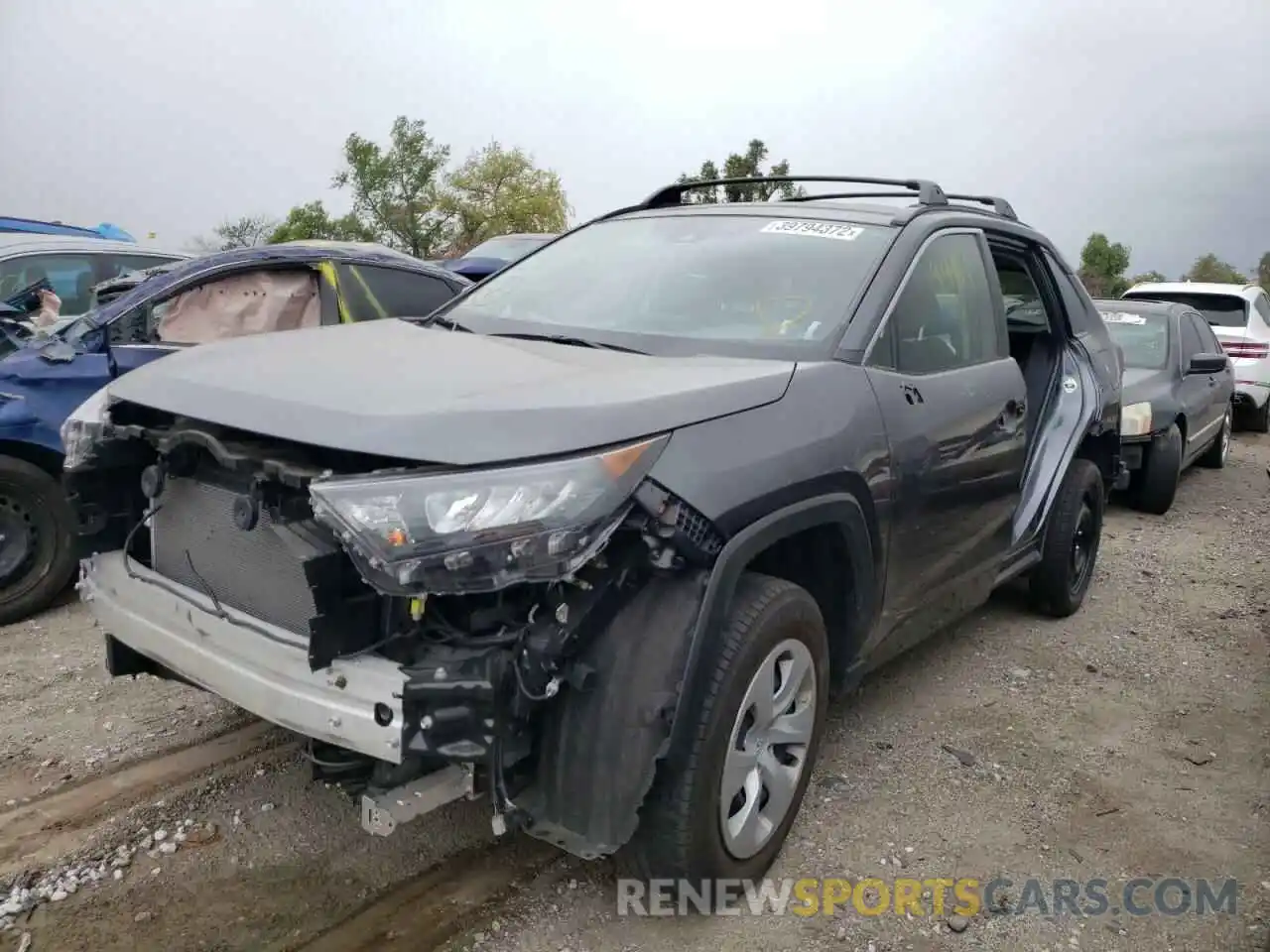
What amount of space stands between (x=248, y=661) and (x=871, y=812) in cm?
196

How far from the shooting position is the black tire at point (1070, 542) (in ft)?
15.7

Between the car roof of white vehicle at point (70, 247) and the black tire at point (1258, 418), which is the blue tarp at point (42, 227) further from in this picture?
the black tire at point (1258, 418)

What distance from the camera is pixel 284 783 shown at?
10.6 feet

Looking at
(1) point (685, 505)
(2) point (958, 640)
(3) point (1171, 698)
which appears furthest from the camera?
(2) point (958, 640)

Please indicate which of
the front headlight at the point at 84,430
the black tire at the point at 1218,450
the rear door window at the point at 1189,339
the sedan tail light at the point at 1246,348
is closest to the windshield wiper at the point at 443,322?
the front headlight at the point at 84,430

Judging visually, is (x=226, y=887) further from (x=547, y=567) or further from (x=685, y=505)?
(x=685, y=505)

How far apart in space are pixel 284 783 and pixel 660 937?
136 cm

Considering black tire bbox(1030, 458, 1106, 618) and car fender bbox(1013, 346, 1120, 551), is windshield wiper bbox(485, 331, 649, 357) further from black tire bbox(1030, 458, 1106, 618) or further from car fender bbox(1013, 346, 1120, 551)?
black tire bbox(1030, 458, 1106, 618)

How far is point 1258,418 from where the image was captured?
12.3 m

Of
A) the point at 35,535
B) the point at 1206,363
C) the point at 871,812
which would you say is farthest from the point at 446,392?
the point at 1206,363

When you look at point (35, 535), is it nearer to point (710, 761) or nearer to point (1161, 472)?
point (710, 761)

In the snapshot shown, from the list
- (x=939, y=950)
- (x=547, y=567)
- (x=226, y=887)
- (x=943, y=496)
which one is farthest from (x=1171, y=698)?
(x=226, y=887)

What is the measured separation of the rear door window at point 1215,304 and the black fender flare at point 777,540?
10023 millimetres

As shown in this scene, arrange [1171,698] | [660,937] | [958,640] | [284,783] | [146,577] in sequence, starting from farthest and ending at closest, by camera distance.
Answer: [958,640] → [1171,698] → [284,783] → [146,577] → [660,937]
